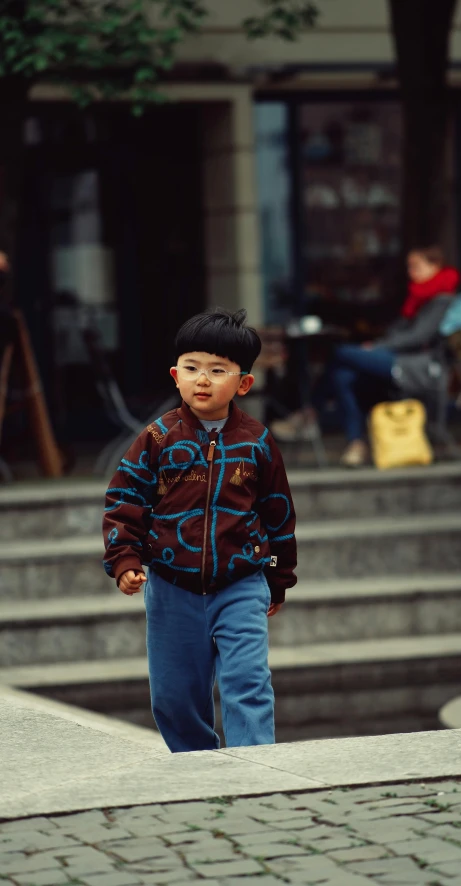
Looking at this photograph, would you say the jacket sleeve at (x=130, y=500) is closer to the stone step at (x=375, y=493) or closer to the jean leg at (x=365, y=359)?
the stone step at (x=375, y=493)

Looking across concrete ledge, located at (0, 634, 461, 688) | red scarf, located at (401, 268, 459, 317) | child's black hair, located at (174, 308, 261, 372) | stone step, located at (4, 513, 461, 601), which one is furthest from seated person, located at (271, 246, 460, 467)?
child's black hair, located at (174, 308, 261, 372)

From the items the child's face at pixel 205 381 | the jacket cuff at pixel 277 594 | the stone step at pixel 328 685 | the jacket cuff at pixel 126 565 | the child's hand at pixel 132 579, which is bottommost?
the stone step at pixel 328 685

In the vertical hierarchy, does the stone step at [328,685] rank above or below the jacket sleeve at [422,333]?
below

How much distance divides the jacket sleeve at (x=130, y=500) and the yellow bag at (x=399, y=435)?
5533 mm

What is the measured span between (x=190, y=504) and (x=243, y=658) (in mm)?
466

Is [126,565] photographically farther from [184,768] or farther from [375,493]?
[375,493]

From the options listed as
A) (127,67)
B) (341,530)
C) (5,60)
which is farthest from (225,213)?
(341,530)

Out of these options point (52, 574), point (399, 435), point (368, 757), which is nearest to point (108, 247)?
point (399, 435)

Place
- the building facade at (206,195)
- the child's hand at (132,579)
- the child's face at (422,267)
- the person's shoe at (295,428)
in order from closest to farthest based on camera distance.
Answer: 1. the child's hand at (132,579)
2. the child's face at (422,267)
3. the person's shoe at (295,428)
4. the building facade at (206,195)

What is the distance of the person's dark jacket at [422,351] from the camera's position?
1080 centimetres

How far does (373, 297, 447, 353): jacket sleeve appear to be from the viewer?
10883 millimetres

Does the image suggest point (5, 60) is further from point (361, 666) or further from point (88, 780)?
point (88, 780)

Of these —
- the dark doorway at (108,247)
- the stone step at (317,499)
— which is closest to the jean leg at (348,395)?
the stone step at (317,499)

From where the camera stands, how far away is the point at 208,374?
498 centimetres
